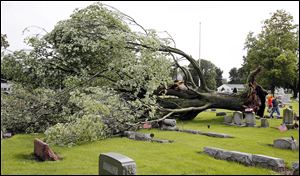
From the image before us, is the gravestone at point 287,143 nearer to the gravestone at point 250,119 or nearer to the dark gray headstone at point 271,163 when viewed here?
the dark gray headstone at point 271,163

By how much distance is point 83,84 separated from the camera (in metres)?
12.5

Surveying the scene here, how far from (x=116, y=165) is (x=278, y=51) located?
31696 mm

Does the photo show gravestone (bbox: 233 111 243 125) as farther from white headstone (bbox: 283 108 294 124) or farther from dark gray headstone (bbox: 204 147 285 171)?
dark gray headstone (bbox: 204 147 285 171)

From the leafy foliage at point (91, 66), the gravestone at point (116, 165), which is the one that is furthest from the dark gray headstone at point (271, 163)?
the leafy foliage at point (91, 66)

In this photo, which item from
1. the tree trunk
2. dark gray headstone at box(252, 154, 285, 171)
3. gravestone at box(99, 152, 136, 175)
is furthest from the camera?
the tree trunk

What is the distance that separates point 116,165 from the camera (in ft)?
15.4


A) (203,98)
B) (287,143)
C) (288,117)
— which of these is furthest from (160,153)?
(288,117)

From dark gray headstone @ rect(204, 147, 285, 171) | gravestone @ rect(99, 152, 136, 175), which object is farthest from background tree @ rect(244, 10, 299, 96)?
gravestone @ rect(99, 152, 136, 175)

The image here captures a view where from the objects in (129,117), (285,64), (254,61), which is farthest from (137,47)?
(254,61)

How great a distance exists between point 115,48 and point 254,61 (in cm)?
2711

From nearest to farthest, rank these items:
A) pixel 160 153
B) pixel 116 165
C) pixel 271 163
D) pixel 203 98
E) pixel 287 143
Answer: pixel 116 165
pixel 271 163
pixel 160 153
pixel 287 143
pixel 203 98

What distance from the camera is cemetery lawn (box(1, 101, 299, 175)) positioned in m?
6.22

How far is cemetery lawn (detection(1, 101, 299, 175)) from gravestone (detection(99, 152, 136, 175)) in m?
0.46

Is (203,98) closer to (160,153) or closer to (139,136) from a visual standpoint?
(139,136)
